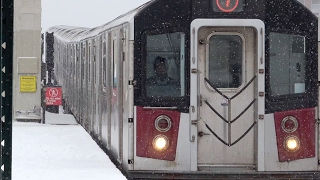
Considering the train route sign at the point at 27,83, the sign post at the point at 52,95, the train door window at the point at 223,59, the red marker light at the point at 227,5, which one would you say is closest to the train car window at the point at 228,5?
the red marker light at the point at 227,5

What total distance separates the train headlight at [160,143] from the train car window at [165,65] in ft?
1.53

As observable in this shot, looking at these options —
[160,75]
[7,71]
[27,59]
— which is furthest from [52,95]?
[7,71]

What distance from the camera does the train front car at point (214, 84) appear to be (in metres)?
8.88

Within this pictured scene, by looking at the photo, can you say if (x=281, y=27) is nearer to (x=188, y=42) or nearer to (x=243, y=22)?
(x=243, y=22)

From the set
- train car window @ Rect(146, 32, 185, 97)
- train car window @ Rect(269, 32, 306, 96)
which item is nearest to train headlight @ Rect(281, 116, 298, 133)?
train car window @ Rect(269, 32, 306, 96)

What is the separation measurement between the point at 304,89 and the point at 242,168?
3.69 feet

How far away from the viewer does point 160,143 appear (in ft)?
29.3

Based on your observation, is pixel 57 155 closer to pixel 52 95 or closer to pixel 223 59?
pixel 223 59

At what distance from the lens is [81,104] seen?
1784cm

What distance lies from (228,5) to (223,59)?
60 cm

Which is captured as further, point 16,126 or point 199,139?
point 16,126

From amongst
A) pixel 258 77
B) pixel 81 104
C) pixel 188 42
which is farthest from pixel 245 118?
pixel 81 104

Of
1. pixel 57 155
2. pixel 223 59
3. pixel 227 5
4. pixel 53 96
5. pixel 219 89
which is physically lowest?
pixel 57 155

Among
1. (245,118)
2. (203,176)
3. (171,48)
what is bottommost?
(203,176)
